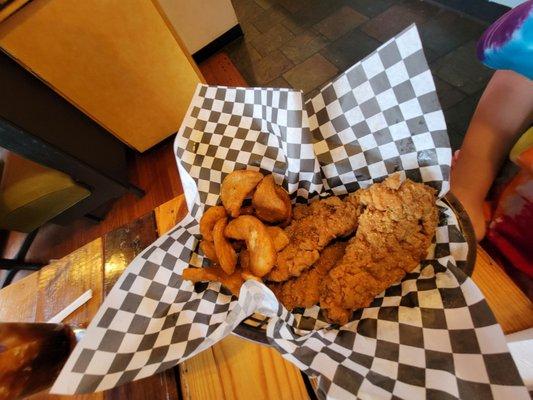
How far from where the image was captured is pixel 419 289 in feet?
2.38

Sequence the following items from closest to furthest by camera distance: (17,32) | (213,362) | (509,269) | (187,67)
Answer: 1. (213,362)
2. (509,269)
3. (17,32)
4. (187,67)

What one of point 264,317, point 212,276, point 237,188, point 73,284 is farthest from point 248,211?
point 73,284

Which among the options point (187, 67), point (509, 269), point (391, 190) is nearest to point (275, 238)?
point (391, 190)

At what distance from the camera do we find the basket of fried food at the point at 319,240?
0.77 m

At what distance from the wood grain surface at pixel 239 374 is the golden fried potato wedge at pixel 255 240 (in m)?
0.22

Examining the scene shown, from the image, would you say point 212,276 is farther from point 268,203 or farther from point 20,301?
point 20,301

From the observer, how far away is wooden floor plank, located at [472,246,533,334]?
701mm

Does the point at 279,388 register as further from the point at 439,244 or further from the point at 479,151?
the point at 479,151

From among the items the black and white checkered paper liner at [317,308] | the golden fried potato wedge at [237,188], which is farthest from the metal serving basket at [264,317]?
the golden fried potato wedge at [237,188]

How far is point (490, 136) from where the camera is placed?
1033mm

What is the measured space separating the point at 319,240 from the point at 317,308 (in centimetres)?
20

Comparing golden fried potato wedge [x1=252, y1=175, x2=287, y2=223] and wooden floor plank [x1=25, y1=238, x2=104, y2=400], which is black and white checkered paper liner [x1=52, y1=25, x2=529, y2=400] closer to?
golden fried potato wedge [x1=252, y1=175, x2=287, y2=223]

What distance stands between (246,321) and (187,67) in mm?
2222

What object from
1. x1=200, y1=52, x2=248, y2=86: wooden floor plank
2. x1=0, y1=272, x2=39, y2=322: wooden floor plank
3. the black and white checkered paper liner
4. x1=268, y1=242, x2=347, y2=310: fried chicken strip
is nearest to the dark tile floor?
x1=200, y1=52, x2=248, y2=86: wooden floor plank
